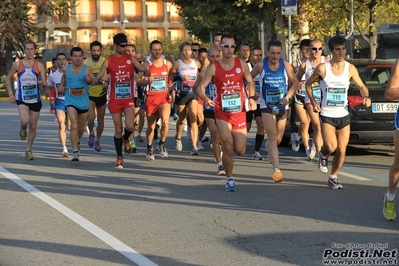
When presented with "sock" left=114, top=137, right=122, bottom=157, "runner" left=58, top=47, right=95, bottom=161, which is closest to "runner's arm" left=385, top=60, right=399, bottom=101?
"sock" left=114, top=137, right=122, bottom=157

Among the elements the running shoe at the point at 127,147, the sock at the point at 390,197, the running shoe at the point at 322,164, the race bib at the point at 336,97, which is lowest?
the running shoe at the point at 127,147

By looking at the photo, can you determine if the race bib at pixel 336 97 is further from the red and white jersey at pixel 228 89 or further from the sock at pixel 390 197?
the sock at pixel 390 197

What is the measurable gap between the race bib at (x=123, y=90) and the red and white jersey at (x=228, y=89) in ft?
10.9

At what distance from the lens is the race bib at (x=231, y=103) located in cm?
1179

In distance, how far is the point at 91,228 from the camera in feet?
30.0

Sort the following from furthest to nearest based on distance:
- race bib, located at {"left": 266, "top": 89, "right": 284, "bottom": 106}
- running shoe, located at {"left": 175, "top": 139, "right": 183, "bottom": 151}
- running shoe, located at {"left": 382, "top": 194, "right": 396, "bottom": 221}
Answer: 1. running shoe, located at {"left": 175, "top": 139, "right": 183, "bottom": 151}
2. race bib, located at {"left": 266, "top": 89, "right": 284, "bottom": 106}
3. running shoe, located at {"left": 382, "top": 194, "right": 396, "bottom": 221}

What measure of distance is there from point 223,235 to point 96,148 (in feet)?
31.0

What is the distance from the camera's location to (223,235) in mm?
8617

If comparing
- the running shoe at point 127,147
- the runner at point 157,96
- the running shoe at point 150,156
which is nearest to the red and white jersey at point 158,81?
the runner at point 157,96

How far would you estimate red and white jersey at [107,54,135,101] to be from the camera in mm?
14891

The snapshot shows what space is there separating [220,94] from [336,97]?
1380 millimetres

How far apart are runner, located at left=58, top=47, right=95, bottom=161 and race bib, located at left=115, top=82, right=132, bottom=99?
1.05 metres

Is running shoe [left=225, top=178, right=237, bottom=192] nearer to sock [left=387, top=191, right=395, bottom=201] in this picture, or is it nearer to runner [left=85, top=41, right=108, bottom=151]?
sock [left=387, top=191, right=395, bottom=201]

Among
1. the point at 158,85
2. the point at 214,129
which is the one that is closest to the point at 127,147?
the point at 158,85
